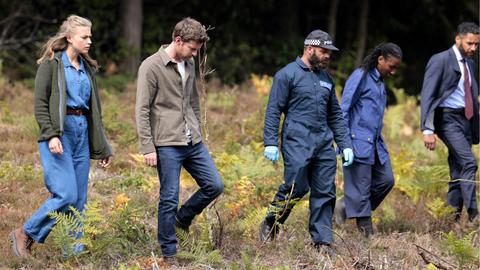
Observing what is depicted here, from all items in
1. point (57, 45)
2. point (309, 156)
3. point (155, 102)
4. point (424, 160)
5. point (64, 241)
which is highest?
point (57, 45)

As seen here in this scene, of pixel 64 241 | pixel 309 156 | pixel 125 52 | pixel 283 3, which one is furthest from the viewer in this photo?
pixel 283 3

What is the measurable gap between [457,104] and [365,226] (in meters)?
1.72

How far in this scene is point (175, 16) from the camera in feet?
61.5

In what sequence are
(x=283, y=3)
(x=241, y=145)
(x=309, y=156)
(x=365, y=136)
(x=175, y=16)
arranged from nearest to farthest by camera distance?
(x=309, y=156) < (x=365, y=136) < (x=241, y=145) < (x=175, y=16) < (x=283, y=3)

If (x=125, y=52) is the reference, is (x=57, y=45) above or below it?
above

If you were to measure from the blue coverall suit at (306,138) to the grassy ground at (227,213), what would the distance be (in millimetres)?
312

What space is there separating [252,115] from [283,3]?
9099 mm

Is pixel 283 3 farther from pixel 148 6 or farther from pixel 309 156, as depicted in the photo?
pixel 309 156

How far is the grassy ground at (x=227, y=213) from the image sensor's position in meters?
6.55

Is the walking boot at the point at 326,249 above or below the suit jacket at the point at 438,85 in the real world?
below

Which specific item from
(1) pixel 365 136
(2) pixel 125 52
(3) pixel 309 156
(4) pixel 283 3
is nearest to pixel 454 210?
(1) pixel 365 136

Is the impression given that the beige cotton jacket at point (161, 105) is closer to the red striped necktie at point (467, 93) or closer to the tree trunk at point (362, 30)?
the red striped necktie at point (467, 93)

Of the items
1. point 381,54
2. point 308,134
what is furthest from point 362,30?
point 308,134

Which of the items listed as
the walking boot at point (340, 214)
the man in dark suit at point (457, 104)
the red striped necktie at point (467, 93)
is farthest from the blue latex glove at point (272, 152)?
the red striped necktie at point (467, 93)
